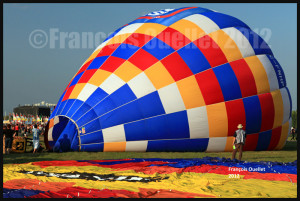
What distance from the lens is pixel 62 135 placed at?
992 cm

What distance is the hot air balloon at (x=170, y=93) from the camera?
9734mm

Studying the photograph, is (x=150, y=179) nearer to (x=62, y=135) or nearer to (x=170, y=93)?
(x=170, y=93)

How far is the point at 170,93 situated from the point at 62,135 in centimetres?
300

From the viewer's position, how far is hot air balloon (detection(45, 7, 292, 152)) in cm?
973

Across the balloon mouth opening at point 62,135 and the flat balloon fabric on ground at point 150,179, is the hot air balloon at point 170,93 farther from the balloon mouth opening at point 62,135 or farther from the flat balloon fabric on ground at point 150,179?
the flat balloon fabric on ground at point 150,179

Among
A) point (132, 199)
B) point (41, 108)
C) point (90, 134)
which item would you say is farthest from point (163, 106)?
point (41, 108)

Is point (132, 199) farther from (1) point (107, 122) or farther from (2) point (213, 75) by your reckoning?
(2) point (213, 75)

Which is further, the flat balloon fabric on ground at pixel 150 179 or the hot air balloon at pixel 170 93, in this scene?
the hot air balloon at pixel 170 93

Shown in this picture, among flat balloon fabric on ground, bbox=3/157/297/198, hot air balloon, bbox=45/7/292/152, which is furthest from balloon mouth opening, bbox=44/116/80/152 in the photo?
flat balloon fabric on ground, bbox=3/157/297/198

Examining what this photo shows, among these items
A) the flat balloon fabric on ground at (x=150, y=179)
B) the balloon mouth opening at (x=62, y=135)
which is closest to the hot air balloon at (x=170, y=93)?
the balloon mouth opening at (x=62, y=135)

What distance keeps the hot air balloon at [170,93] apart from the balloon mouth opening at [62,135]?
26mm

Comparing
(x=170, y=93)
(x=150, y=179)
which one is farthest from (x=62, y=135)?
(x=150, y=179)

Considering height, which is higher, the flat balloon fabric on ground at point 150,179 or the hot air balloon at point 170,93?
the hot air balloon at point 170,93

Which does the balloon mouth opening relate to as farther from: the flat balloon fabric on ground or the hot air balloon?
the flat balloon fabric on ground
